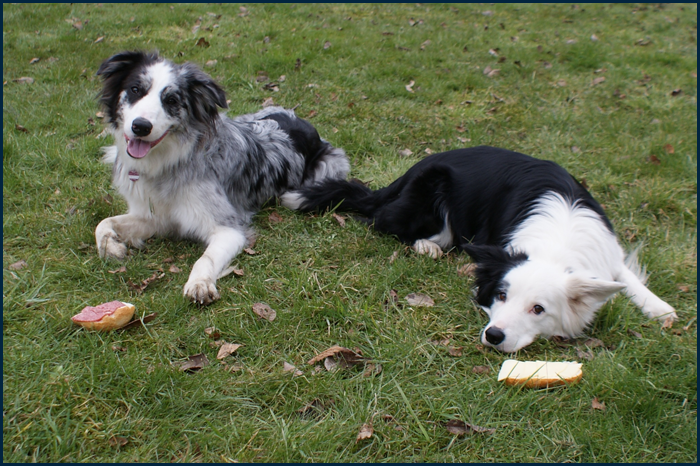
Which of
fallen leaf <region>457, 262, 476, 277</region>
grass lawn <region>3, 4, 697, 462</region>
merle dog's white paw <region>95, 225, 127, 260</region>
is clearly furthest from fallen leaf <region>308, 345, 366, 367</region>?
merle dog's white paw <region>95, 225, 127, 260</region>

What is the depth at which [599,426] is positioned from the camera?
2.64m

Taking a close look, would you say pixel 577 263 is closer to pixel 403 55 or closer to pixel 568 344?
pixel 568 344

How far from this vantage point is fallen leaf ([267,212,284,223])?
476cm

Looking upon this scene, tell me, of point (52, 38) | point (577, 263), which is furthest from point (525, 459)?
point (52, 38)

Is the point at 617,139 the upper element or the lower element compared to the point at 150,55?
lower

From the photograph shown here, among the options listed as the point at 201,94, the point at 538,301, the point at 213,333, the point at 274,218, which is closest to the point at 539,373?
the point at 538,301

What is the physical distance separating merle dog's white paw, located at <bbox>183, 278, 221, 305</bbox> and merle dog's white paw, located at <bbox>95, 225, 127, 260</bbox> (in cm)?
74

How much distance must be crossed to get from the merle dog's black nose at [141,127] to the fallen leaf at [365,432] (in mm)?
2614

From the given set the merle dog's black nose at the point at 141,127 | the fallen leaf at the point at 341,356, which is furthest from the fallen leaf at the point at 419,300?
the merle dog's black nose at the point at 141,127

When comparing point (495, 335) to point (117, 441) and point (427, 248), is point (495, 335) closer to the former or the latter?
point (427, 248)

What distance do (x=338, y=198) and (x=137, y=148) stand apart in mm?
1845

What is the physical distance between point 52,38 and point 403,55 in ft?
20.1

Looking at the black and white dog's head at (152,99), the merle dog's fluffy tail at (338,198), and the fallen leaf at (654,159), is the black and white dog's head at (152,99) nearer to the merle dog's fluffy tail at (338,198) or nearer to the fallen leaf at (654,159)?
the merle dog's fluffy tail at (338,198)

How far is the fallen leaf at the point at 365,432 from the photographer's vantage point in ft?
8.33
